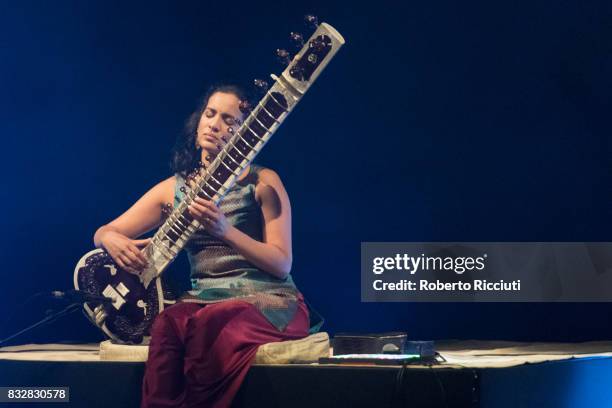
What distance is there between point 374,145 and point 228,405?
131 centimetres

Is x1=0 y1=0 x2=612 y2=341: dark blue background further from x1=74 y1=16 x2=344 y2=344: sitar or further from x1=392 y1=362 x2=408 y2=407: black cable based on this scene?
x1=392 y1=362 x2=408 y2=407: black cable

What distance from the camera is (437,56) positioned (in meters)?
3.85

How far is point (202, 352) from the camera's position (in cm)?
301

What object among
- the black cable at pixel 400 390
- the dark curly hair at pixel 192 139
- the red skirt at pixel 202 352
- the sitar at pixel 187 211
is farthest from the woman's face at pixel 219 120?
the black cable at pixel 400 390

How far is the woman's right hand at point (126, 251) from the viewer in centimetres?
342

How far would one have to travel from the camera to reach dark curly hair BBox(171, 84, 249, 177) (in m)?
3.57

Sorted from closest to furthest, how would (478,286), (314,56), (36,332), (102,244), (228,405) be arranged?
(228,405), (314,56), (102,244), (478,286), (36,332)

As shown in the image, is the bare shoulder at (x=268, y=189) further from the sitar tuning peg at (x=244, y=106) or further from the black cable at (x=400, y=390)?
the black cable at (x=400, y=390)

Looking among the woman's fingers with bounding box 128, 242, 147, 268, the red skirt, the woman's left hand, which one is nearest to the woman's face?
the woman's left hand

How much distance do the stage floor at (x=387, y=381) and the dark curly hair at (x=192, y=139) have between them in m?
0.73

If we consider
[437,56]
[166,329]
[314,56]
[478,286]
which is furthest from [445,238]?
[166,329]

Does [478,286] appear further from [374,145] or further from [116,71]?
[116,71]

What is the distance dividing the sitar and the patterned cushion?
0.13m

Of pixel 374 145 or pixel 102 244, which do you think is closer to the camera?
pixel 102 244
